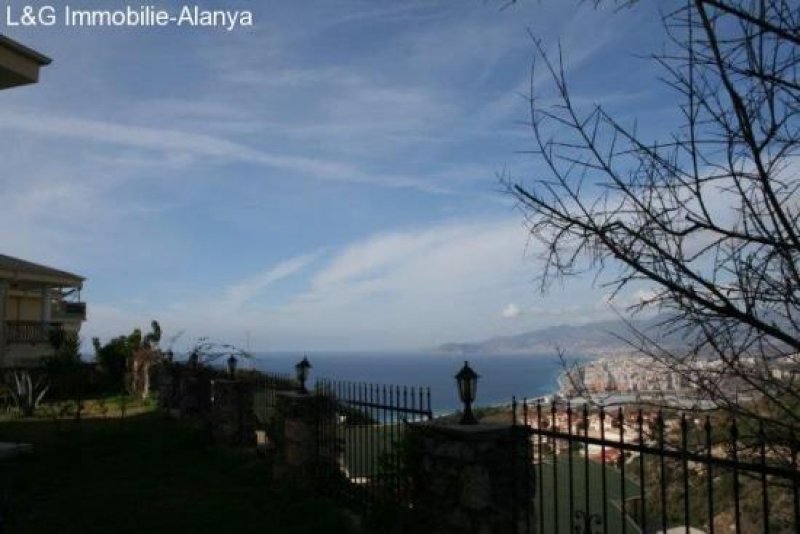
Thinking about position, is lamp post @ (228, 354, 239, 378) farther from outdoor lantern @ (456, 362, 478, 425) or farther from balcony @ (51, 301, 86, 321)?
balcony @ (51, 301, 86, 321)

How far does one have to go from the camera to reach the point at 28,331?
91.5 feet

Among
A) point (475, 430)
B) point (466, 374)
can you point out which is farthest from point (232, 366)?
point (475, 430)

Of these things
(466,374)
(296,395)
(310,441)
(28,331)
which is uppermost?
(28,331)

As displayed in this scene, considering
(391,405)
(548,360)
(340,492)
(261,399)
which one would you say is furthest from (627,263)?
(261,399)

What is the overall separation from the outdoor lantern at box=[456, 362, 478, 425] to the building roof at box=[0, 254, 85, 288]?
25.8 meters

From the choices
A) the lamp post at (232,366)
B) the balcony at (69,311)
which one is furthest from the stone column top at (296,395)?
the balcony at (69,311)

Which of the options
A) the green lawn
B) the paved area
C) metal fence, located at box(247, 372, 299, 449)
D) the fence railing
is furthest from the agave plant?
the green lawn

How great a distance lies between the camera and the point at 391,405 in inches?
306

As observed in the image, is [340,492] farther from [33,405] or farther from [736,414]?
[33,405]

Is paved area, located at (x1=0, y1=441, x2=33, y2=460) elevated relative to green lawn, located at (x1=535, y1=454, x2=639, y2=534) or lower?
elevated

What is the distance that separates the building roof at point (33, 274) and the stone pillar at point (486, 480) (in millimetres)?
25947

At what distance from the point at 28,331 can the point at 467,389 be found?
27.0 m

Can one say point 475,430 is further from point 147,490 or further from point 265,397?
point 265,397

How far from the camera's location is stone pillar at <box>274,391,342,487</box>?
30.7 feet
